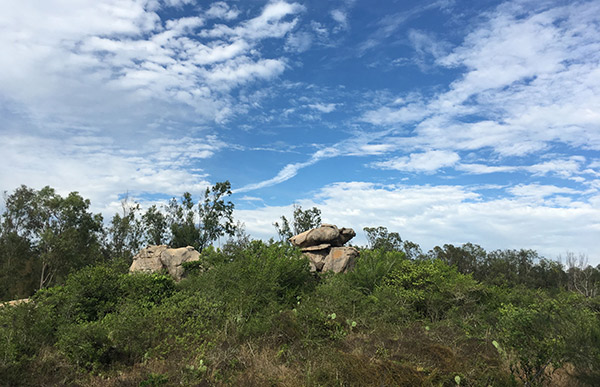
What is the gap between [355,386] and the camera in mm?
5797

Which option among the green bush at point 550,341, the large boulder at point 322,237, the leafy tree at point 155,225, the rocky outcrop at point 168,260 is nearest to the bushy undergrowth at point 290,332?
the green bush at point 550,341

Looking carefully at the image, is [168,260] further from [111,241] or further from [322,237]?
[111,241]

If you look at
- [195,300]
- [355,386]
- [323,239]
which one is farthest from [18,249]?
[355,386]

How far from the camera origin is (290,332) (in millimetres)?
8062

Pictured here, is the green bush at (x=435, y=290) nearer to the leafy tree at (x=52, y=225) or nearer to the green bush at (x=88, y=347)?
the green bush at (x=88, y=347)

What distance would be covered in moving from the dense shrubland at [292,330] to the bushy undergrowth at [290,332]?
0.03 m

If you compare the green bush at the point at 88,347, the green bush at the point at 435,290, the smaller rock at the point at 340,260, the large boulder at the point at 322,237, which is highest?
the large boulder at the point at 322,237

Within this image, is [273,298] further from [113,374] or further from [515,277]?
[515,277]

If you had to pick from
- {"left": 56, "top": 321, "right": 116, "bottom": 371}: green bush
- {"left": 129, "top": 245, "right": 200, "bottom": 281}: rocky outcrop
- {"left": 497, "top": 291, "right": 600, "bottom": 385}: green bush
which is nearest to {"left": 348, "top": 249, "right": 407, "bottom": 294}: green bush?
{"left": 497, "top": 291, "right": 600, "bottom": 385}: green bush

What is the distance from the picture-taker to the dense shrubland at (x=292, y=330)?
594 centimetres

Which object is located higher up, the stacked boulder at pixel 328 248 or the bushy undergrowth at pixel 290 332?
the stacked boulder at pixel 328 248

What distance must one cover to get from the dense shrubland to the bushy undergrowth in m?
0.03

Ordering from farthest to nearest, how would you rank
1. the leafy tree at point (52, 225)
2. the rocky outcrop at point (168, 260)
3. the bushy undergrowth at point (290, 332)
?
the leafy tree at point (52, 225), the rocky outcrop at point (168, 260), the bushy undergrowth at point (290, 332)

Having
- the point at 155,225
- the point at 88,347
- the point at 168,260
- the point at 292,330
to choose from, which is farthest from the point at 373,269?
the point at 155,225
